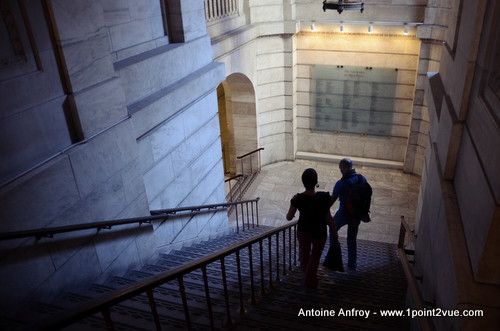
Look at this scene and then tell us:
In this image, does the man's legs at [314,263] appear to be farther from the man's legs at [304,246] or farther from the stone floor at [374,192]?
the stone floor at [374,192]

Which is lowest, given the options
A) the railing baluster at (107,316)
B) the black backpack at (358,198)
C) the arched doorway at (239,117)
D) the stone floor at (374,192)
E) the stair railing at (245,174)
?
the stone floor at (374,192)

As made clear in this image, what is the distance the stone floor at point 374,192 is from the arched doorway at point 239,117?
3.05 feet

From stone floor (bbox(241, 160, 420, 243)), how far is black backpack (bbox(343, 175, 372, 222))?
12.2ft

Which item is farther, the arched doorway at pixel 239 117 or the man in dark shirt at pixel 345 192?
the arched doorway at pixel 239 117

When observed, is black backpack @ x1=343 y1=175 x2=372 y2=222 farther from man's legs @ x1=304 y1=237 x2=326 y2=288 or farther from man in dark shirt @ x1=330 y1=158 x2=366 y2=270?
man's legs @ x1=304 y1=237 x2=326 y2=288

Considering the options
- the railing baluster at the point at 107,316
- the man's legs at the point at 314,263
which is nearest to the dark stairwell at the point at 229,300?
the railing baluster at the point at 107,316

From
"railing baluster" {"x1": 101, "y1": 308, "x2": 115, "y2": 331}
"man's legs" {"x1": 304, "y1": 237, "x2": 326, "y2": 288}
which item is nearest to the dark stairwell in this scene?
"railing baluster" {"x1": 101, "y1": 308, "x2": 115, "y2": 331}

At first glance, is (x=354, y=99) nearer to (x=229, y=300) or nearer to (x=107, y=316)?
(x=229, y=300)

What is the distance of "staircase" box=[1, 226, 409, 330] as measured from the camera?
329cm

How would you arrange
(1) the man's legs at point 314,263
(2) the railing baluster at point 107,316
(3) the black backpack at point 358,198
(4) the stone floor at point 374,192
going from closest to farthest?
1. (2) the railing baluster at point 107,316
2. (1) the man's legs at point 314,263
3. (3) the black backpack at point 358,198
4. (4) the stone floor at point 374,192

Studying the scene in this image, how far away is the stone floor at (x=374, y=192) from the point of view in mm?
9180

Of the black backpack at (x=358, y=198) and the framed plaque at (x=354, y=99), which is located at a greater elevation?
the black backpack at (x=358, y=198)

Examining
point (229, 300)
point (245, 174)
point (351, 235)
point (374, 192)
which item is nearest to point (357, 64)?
point (374, 192)

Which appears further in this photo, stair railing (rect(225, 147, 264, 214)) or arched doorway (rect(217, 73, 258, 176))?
arched doorway (rect(217, 73, 258, 176))
